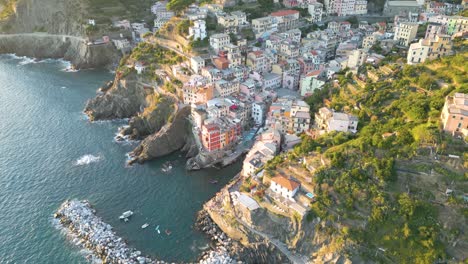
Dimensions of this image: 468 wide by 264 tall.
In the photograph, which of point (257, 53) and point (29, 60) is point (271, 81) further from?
point (29, 60)

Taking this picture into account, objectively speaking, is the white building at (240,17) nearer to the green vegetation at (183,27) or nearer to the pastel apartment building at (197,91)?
the green vegetation at (183,27)

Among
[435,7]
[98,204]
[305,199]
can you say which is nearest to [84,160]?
[98,204]

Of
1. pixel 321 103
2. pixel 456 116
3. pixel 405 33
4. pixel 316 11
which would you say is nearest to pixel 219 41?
pixel 321 103

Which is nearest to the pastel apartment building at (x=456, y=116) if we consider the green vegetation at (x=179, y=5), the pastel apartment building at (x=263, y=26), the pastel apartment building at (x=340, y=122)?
the pastel apartment building at (x=340, y=122)

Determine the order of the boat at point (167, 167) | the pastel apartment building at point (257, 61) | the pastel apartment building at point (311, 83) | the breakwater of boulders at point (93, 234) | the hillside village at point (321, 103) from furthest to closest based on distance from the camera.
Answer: the pastel apartment building at point (257, 61) < the pastel apartment building at point (311, 83) < the boat at point (167, 167) < the breakwater of boulders at point (93, 234) < the hillside village at point (321, 103)

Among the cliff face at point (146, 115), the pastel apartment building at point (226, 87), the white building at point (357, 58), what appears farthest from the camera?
the pastel apartment building at point (226, 87)

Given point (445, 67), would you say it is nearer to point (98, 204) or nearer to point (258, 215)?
point (258, 215)
